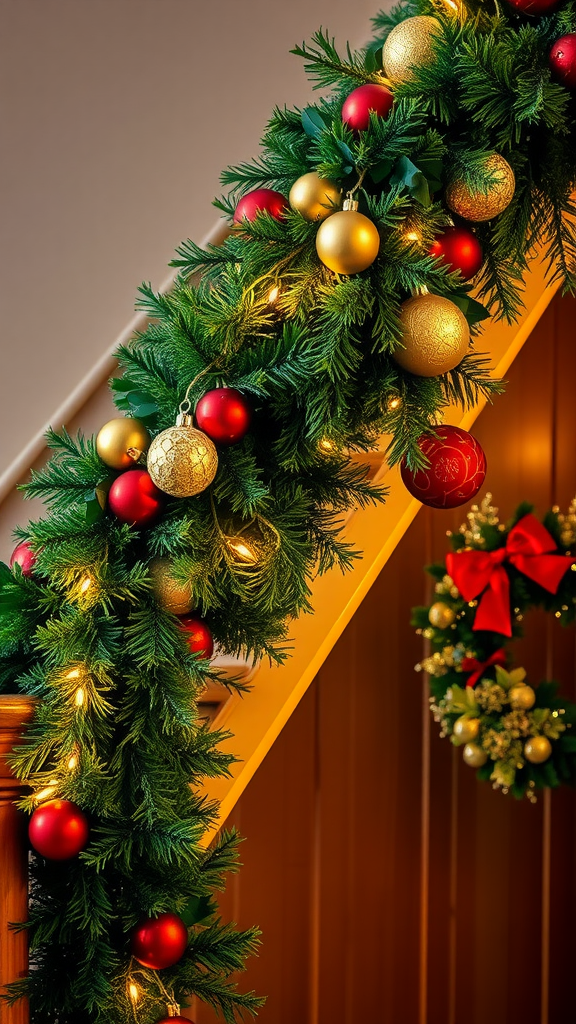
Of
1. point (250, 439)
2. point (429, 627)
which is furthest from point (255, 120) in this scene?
point (250, 439)

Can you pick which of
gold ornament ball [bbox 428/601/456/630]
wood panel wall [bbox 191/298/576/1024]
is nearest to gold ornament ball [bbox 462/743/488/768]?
gold ornament ball [bbox 428/601/456/630]

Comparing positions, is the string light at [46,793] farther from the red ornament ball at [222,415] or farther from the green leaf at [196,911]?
the red ornament ball at [222,415]

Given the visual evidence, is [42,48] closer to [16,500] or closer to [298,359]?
[16,500]

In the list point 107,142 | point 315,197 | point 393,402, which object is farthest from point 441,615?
point 107,142

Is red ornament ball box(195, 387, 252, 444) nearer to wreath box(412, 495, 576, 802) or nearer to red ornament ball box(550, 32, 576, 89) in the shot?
red ornament ball box(550, 32, 576, 89)

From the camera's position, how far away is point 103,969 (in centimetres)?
83

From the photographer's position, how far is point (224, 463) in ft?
2.85

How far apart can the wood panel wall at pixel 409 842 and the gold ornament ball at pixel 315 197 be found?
1.21 metres

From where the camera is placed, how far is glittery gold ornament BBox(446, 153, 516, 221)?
873 mm

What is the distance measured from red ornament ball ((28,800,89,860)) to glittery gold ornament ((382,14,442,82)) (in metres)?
0.78

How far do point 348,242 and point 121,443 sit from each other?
0.93ft

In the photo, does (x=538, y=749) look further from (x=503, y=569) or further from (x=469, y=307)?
(x=469, y=307)

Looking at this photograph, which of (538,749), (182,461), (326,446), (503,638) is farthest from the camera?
(503,638)

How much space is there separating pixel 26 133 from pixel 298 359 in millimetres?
1333
